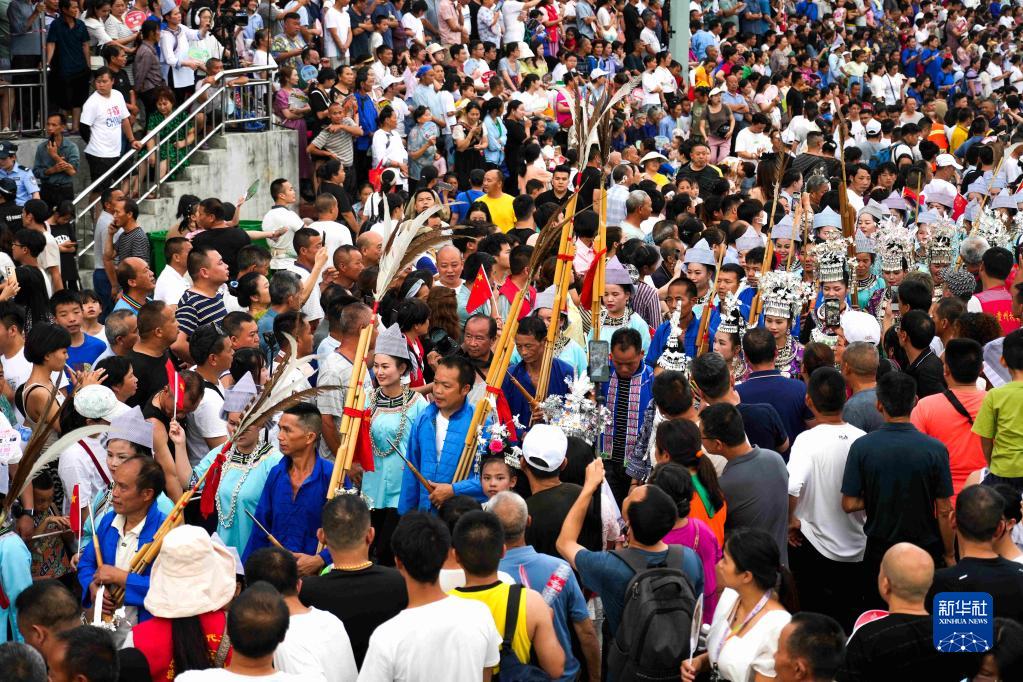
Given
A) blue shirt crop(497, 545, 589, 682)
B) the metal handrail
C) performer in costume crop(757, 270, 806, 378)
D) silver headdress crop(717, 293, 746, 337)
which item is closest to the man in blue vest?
blue shirt crop(497, 545, 589, 682)

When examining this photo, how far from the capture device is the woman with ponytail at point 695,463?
5879mm

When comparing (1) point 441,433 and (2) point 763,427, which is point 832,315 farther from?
(1) point 441,433

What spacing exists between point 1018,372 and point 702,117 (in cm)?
1350

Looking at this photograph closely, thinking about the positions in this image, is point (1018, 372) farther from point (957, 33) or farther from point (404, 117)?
point (957, 33)

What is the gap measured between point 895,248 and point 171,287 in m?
4.92

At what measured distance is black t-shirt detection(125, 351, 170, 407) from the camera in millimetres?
7535

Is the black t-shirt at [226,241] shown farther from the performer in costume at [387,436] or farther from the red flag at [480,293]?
the performer in costume at [387,436]

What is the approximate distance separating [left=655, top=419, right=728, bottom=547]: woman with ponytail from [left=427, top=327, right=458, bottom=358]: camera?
253 centimetres

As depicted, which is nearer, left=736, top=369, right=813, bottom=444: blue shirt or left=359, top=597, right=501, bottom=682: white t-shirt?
left=359, top=597, right=501, bottom=682: white t-shirt

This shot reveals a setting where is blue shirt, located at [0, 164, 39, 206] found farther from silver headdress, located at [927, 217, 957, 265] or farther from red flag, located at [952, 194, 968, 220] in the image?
red flag, located at [952, 194, 968, 220]

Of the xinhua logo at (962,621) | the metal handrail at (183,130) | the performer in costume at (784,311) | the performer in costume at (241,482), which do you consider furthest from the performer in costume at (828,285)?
the metal handrail at (183,130)

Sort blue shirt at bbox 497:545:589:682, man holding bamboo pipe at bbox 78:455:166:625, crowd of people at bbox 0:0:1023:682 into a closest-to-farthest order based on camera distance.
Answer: crowd of people at bbox 0:0:1023:682 → blue shirt at bbox 497:545:589:682 → man holding bamboo pipe at bbox 78:455:166:625

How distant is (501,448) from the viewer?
638 centimetres

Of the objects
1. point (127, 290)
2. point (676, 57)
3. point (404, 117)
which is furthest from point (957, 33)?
point (127, 290)
